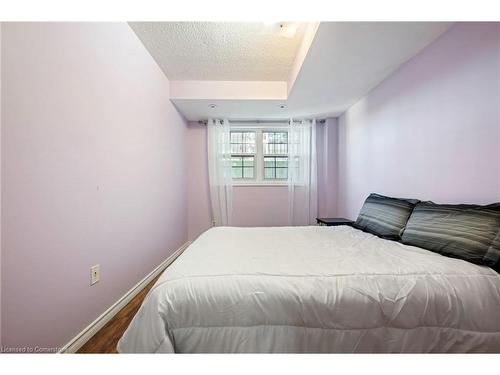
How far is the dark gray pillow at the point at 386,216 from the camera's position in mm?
1609

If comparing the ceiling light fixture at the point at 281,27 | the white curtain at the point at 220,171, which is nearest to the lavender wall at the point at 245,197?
the white curtain at the point at 220,171

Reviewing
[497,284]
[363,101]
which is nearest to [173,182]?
[363,101]

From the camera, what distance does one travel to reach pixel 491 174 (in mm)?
1250

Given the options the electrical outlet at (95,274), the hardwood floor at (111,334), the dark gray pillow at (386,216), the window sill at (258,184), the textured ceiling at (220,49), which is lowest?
the hardwood floor at (111,334)

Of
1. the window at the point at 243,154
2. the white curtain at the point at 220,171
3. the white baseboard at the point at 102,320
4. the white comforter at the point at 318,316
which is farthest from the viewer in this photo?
the window at the point at 243,154

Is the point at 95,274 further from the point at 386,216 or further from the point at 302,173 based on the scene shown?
the point at 302,173

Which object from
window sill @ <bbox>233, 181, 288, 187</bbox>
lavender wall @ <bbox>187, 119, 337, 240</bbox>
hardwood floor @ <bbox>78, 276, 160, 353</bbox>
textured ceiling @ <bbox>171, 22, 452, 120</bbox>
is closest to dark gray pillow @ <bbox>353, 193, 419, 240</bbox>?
textured ceiling @ <bbox>171, 22, 452, 120</bbox>

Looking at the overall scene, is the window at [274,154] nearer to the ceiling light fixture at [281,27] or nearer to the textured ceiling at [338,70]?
the textured ceiling at [338,70]

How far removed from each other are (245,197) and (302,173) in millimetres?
1078

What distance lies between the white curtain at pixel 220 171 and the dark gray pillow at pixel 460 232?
2.59 m

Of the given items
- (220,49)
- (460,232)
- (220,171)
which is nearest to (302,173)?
(220,171)

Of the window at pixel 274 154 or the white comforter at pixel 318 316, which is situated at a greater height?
the window at pixel 274 154

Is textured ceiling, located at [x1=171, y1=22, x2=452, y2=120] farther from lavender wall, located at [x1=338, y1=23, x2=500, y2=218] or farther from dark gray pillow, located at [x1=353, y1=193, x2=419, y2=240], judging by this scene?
dark gray pillow, located at [x1=353, y1=193, x2=419, y2=240]
